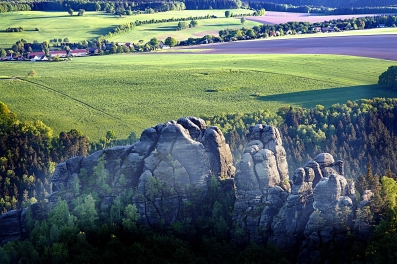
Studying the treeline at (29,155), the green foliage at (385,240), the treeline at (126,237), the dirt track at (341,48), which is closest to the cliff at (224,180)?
the treeline at (126,237)

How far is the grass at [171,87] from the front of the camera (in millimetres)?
→ 132000

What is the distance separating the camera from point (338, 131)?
106562 millimetres

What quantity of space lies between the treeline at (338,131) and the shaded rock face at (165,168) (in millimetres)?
20759

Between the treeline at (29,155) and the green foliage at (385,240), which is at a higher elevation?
the green foliage at (385,240)

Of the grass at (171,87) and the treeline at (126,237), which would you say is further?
the grass at (171,87)

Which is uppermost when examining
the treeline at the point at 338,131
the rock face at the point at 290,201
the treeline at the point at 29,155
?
the rock face at the point at 290,201

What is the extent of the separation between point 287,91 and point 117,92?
114 feet

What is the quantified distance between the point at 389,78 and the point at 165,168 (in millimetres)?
82835

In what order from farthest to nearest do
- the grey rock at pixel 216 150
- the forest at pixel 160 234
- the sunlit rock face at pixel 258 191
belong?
the grey rock at pixel 216 150 → the sunlit rock face at pixel 258 191 → the forest at pixel 160 234

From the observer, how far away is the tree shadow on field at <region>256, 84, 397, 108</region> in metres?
133

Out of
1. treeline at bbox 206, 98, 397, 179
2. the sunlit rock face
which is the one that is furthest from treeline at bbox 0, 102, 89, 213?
the sunlit rock face

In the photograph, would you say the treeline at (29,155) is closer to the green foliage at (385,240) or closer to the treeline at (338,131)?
the treeline at (338,131)

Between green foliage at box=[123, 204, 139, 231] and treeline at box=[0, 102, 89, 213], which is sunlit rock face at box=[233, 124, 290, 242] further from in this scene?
treeline at box=[0, 102, 89, 213]

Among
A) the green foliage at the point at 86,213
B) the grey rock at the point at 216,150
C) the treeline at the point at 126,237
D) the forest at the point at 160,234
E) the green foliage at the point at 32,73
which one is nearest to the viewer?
the forest at the point at 160,234
